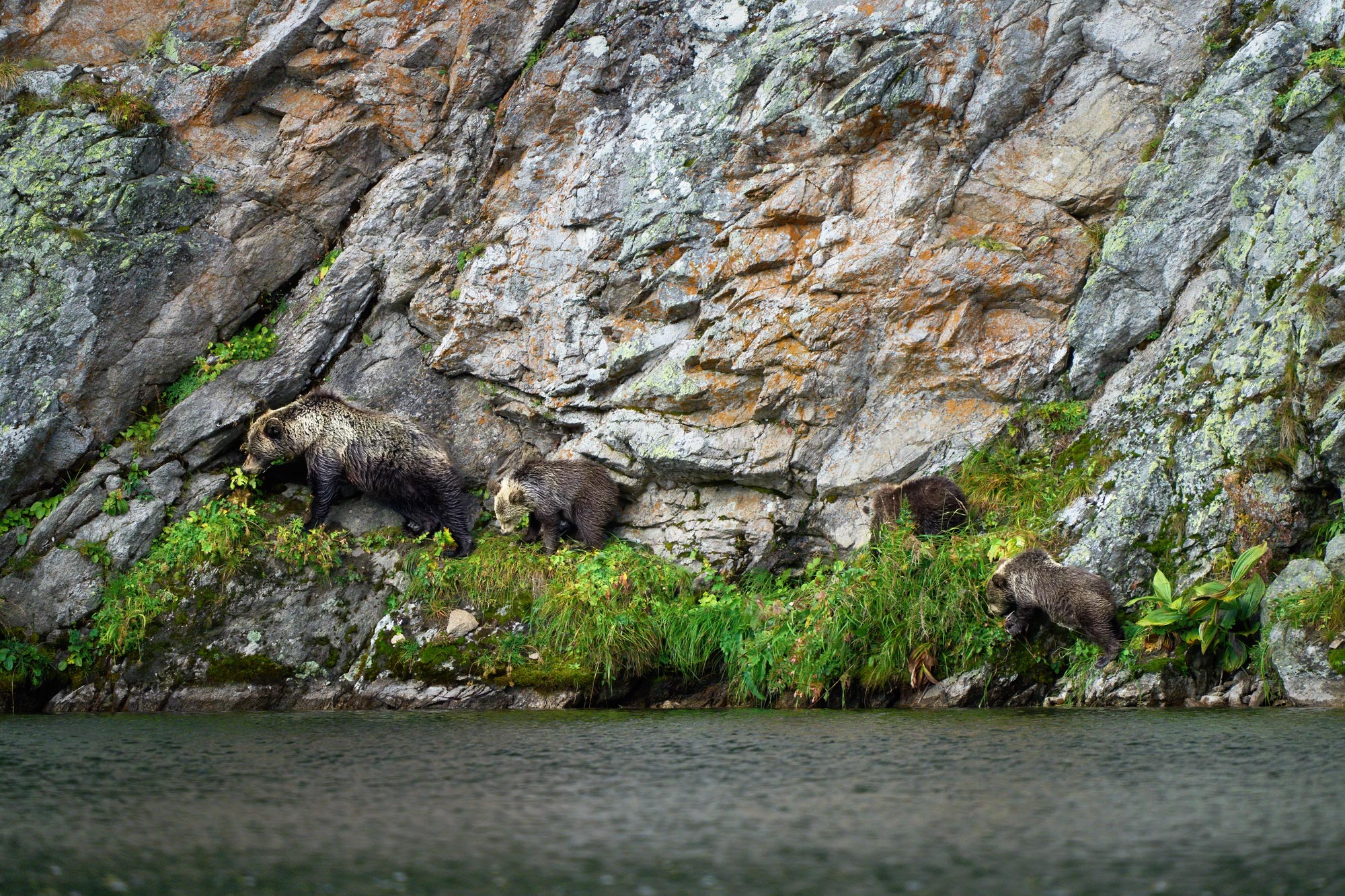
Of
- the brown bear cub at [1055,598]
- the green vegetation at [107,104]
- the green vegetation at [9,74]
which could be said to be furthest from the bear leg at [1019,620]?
the green vegetation at [9,74]

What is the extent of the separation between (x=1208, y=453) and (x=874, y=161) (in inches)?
157

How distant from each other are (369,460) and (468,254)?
250cm

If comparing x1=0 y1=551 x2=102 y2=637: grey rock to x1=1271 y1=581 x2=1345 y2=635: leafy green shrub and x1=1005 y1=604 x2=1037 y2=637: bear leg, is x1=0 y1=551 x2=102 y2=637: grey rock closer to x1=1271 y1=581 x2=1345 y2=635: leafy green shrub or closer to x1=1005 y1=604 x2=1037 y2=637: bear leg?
x1=1005 y1=604 x2=1037 y2=637: bear leg

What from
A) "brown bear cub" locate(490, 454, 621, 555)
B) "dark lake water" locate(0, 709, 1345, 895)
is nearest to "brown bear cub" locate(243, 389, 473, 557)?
"brown bear cub" locate(490, 454, 621, 555)

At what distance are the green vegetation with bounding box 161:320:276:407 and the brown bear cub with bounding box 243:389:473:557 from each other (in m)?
0.96

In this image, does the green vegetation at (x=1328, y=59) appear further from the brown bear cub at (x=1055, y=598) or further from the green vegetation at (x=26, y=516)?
the green vegetation at (x=26, y=516)

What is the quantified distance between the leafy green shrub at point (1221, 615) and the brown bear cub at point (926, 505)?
1827mm

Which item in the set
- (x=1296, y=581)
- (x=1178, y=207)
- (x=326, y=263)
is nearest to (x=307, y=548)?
(x=326, y=263)

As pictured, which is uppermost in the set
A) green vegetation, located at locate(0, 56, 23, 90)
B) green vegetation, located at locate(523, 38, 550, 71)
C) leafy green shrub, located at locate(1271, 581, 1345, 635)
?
green vegetation, located at locate(523, 38, 550, 71)

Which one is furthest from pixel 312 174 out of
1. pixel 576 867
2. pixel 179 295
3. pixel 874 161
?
pixel 576 867

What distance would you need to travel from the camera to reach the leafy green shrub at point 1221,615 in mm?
6172

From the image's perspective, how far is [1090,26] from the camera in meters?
9.20

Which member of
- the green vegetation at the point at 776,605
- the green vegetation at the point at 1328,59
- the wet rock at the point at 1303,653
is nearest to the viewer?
the wet rock at the point at 1303,653

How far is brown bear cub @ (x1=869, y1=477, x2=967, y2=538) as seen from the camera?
7.89 metres
